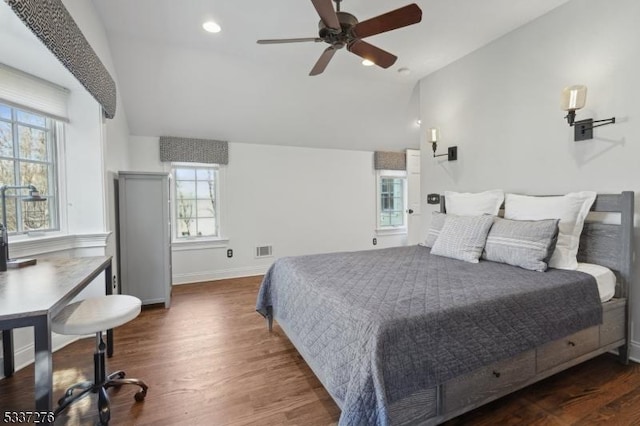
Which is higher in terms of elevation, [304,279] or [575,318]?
[304,279]

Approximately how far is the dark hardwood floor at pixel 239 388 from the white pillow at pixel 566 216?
74 centimetres

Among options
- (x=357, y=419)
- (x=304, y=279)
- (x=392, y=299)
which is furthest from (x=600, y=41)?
(x=357, y=419)

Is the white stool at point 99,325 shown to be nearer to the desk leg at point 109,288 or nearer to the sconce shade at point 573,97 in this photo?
the desk leg at point 109,288

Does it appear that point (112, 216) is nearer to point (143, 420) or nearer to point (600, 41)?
point (143, 420)

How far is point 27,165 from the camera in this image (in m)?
2.29

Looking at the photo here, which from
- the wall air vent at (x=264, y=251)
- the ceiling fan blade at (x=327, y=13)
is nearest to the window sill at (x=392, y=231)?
the wall air vent at (x=264, y=251)

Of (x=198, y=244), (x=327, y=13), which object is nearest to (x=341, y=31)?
(x=327, y=13)

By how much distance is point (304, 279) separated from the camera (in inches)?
77.4

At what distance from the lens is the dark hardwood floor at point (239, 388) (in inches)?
62.4

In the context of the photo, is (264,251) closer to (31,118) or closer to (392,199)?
(392,199)

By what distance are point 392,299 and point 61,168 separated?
112 inches

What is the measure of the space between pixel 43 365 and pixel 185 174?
3.48 meters

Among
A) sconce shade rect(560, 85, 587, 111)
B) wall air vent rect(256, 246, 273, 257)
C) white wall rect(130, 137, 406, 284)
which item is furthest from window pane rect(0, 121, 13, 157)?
sconce shade rect(560, 85, 587, 111)

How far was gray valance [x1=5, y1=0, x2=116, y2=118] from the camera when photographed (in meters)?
1.39
